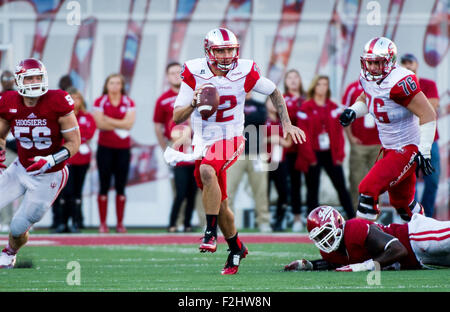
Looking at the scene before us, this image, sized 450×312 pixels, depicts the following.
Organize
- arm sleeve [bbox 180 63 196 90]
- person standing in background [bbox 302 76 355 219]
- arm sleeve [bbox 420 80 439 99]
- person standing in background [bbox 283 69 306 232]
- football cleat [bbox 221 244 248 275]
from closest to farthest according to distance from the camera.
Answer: football cleat [bbox 221 244 248 275] < arm sleeve [bbox 180 63 196 90] < arm sleeve [bbox 420 80 439 99] < person standing in background [bbox 302 76 355 219] < person standing in background [bbox 283 69 306 232]

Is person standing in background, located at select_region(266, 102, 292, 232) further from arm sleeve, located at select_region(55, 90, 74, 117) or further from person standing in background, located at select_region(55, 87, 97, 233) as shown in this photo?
arm sleeve, located at select_region(55, 90, 74, 117)

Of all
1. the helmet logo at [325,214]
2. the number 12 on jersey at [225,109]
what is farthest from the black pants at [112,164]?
the helmet logo at [325,214]

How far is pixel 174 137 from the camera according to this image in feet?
35.4

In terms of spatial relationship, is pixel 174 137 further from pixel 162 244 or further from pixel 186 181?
pixel 162 244

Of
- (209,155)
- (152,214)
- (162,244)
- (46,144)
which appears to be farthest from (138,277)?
(152,214)

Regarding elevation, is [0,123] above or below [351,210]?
above

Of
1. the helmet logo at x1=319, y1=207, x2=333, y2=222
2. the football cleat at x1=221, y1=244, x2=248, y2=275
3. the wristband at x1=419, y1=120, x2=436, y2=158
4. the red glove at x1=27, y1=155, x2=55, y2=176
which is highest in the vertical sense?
the wristband at x1=419, y1=120, x2=436, y2=158

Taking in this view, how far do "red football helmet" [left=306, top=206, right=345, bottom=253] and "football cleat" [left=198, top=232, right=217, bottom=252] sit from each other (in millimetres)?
659

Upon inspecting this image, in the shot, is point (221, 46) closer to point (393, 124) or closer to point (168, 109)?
point (393, 124)

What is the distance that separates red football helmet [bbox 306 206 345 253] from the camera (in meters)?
6.27

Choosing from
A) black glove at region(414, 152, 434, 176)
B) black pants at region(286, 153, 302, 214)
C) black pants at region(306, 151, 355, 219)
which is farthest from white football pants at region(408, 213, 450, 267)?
black pants at region(286, 153, 302, 214)

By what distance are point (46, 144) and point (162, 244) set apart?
265cm
